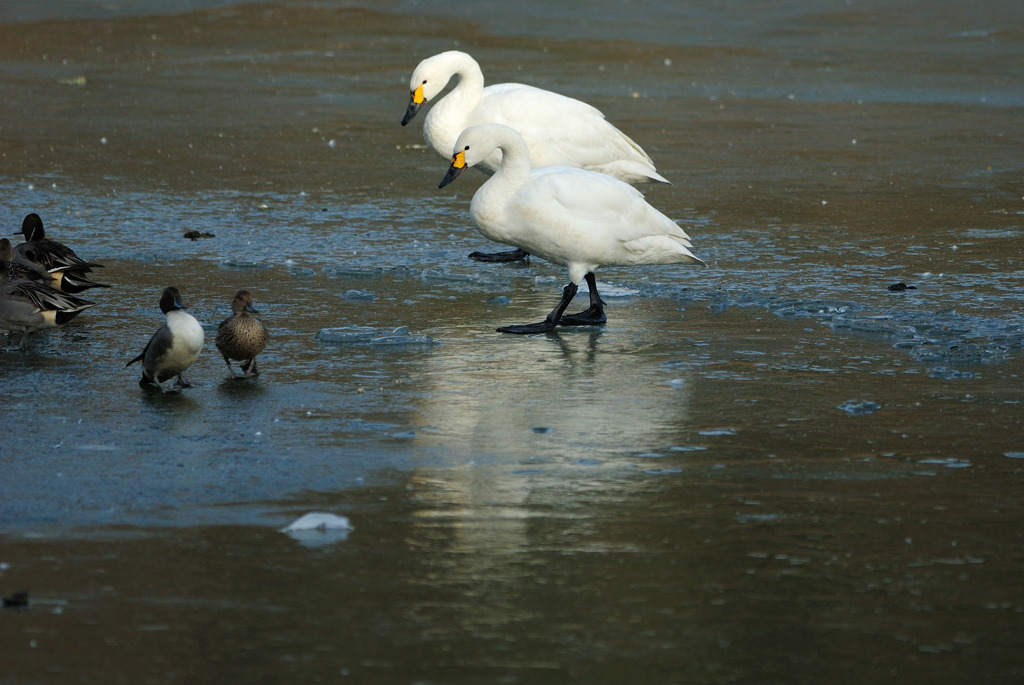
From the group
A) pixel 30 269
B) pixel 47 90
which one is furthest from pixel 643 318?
pixel 47 90

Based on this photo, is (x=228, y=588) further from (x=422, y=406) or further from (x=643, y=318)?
(x=643, y=318)

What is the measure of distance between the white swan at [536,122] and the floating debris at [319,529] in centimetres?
551

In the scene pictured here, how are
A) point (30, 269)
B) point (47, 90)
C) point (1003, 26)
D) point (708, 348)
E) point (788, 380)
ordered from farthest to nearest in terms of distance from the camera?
point (1003, 26)
point (47, 90)
point (30, 269)
point (708, 348)
point (788, 380)

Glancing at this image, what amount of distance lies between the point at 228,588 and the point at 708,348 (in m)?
3.46

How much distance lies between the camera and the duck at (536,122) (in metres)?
10.1

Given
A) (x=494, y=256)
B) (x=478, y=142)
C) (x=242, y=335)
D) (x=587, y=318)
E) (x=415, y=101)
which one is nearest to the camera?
(x=242, y=335)

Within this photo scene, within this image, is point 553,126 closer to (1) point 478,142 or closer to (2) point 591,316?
(1) point 478,142

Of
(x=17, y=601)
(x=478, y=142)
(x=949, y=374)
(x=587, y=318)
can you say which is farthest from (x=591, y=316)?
(x=17, y=601)

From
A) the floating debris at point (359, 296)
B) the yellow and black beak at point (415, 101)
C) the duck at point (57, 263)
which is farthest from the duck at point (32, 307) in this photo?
the yellow and black beak at point (415, 101)

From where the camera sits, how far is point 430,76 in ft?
34.7

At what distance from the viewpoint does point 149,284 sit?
8344 millimetres

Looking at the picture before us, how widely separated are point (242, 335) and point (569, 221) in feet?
6.58

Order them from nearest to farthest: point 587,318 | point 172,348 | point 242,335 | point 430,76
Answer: point 172,348 → point 242,335 → point 587,318 → point 430,76

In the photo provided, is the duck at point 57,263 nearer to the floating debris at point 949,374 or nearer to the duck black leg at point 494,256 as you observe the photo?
the duck black leg at point 494,256
